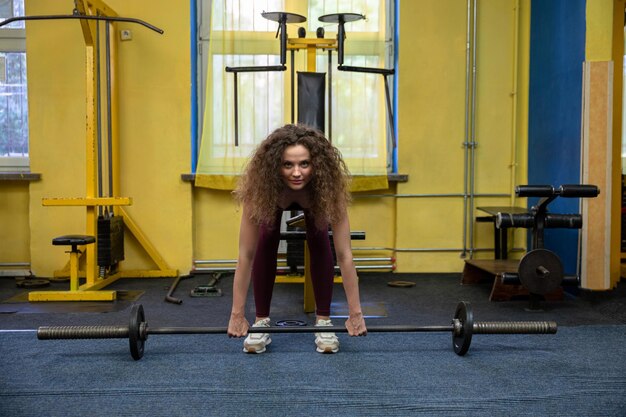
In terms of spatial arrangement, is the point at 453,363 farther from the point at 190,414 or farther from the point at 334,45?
the point at 334,45

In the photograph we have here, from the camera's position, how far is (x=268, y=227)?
2361 mm

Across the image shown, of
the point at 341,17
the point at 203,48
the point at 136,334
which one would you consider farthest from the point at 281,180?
the point at 203,48

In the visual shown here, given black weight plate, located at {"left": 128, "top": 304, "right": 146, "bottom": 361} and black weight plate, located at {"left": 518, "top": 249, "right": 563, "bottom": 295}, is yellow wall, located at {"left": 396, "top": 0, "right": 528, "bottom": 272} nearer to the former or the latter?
black weight plate, located at {"left": 518, "top": 249, "right": 563, "bottom": 295}

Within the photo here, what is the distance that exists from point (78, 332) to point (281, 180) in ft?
3.07

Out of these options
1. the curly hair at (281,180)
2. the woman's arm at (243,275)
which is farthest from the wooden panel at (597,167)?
the woman's arm at (243,275)

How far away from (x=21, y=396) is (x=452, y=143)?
353 centimetres

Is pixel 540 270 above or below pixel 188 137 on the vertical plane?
below

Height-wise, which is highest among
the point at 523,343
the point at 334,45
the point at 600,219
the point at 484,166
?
the point at 334,45

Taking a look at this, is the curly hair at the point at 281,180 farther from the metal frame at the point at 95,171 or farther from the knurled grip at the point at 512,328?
the metal frame at the point at 95,171

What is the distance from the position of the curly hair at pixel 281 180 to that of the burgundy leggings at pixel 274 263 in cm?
14

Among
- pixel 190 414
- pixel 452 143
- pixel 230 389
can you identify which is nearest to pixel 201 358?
pixel 230 389

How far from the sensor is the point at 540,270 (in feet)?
9.90

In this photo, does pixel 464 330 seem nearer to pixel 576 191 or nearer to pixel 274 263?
pixel 274 263

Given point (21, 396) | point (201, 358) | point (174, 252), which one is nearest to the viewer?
point (21, 396)
